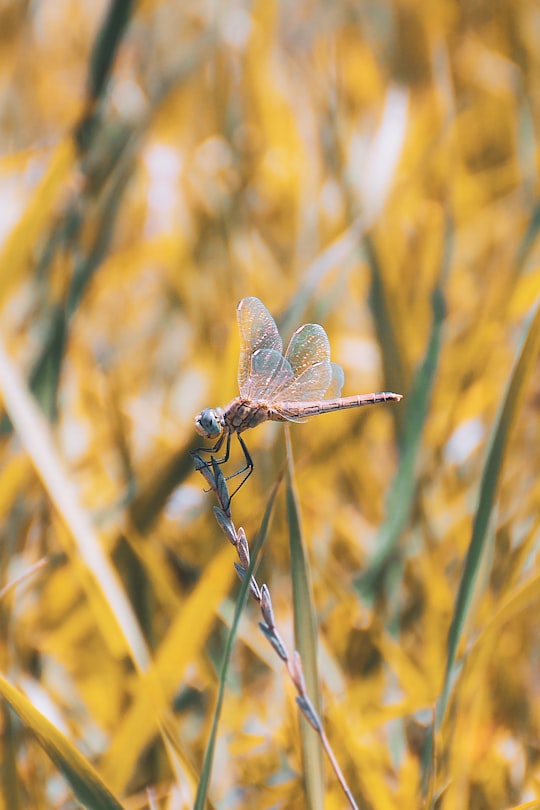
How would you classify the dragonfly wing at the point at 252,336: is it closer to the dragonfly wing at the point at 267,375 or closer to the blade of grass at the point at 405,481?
the dragonfly wing at the point at 267,375

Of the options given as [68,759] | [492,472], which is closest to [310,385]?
[492,472]

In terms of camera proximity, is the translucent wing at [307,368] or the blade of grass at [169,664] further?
the translucent wing at [307,368]

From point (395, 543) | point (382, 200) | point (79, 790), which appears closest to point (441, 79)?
point (382, 200)

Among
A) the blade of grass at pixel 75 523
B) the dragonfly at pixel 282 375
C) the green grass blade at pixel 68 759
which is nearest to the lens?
the green grass blade at pixel 68 759

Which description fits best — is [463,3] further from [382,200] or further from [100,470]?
[100,470]

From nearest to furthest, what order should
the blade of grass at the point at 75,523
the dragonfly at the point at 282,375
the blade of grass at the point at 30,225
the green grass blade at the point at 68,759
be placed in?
the green grass blade at the point at 68,759
the blade of grass at the point at 75,523
the dragonfly at the point at 282,375
the blade of grass at the point at 30,225

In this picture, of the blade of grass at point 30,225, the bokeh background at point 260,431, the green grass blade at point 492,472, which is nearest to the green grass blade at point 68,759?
the bokeh background at point 260,431

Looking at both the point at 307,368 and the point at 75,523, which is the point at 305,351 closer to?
the point at 307,368
